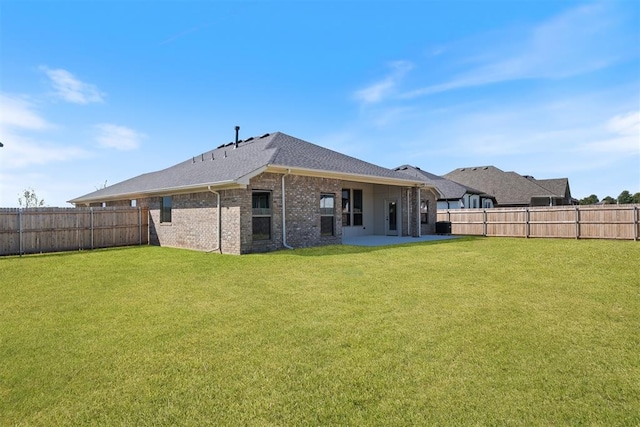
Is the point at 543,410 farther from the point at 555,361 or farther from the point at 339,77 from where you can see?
the point at 339,77

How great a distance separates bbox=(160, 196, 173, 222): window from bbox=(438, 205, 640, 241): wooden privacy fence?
1667cm

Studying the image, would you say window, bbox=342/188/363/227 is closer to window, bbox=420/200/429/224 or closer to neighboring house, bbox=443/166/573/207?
window, bbox=420/200/429/224

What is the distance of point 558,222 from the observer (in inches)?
672

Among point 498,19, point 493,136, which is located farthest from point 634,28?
point 493,136

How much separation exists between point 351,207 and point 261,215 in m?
7.29

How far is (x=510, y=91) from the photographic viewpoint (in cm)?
1481

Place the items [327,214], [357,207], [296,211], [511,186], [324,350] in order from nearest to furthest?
[324,350], [296,211], [327,214], [357,207], [511,186]

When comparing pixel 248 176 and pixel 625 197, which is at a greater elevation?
pixel 625 197

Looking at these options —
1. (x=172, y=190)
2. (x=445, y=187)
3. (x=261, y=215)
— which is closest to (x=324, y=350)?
(x=261, y=215)

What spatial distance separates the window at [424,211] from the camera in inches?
827

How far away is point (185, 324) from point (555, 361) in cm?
456

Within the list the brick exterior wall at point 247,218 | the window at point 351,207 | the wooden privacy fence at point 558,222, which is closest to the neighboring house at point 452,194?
the wooden privacy fence at point 558,222

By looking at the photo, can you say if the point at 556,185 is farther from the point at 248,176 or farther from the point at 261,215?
the point at 248,176

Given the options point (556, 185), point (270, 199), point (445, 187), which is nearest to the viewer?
point (270, 199)
